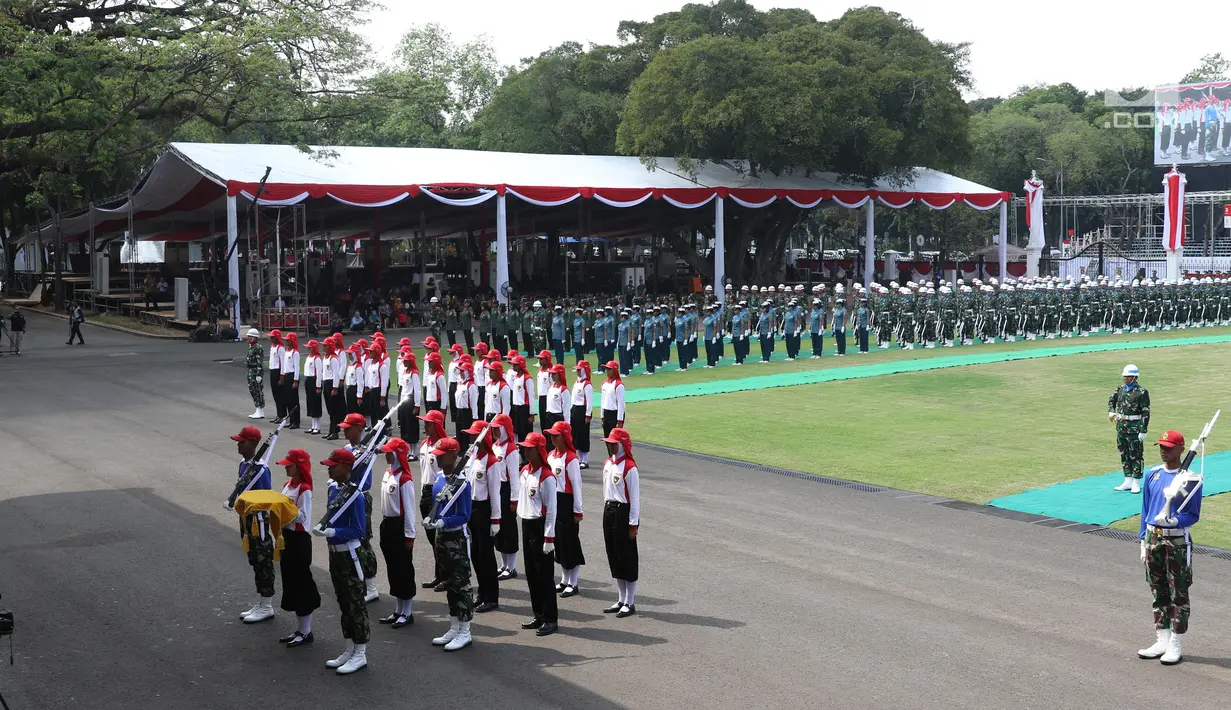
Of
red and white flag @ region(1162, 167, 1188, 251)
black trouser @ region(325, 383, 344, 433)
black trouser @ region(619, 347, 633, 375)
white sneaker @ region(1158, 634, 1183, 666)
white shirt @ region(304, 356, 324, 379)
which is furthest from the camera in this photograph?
red and white flag @ region(1162, 167, 1188, 251)

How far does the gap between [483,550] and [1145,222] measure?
60.0 meters

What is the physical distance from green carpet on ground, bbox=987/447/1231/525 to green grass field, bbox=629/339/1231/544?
1.04 feet

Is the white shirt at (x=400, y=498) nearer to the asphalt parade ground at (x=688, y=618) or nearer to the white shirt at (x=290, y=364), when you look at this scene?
the asphalt parade ground at (x=688, y=618)

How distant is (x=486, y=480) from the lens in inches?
357

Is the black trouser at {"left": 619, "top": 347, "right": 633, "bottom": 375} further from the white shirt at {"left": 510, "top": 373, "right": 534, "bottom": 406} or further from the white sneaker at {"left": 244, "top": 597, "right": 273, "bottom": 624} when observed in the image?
the white sneaker at {"left": 244, "top": 597, "right": 273, "bottom": 624}

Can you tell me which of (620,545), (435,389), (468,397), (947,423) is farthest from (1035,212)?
(620,545)

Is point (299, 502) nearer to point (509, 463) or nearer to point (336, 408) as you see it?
point (509, 463)

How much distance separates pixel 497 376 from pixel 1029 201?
38.8 metres

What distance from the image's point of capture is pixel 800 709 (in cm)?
709

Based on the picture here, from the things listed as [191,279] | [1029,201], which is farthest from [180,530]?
[1029,201]

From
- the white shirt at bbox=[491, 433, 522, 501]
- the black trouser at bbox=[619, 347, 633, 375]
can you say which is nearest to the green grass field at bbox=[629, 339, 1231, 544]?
the black trouser at bbox=[619, 347, 633, 375]

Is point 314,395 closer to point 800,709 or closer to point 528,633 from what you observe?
point 528,633

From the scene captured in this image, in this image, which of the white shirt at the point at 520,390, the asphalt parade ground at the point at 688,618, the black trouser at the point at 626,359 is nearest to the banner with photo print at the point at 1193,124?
the black trouser at the point at 626,359

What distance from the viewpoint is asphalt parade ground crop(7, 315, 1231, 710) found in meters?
7.46
